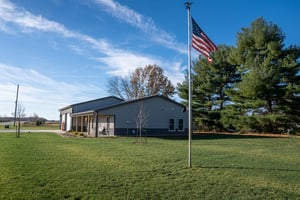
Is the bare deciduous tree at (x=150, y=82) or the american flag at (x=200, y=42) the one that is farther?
the bare deciduous tree at (x=150, y=82)

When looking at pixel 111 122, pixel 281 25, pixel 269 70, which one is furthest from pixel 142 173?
pixel 281 25

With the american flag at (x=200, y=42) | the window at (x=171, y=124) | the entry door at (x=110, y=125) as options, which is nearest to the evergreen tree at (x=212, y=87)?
the window at (x=171, y=124)

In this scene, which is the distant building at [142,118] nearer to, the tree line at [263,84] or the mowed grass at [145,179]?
the tree line at [263,84]

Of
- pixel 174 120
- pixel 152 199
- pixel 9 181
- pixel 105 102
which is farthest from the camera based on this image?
pixel 105 102

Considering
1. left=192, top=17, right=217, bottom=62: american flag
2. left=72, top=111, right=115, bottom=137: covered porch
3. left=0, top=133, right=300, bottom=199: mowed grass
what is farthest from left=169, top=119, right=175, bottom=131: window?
left=192, top=17, right=217, bottom=62: american flag

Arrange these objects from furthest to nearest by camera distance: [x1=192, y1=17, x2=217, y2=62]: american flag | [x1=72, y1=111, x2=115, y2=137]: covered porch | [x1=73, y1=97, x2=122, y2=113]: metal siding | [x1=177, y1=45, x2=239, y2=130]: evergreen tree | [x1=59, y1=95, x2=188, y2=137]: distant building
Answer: [x1=177, y1=45, x2=239, y2=130]: evergreen tree, [x1=73, y1=97, x2=122, y2=113]: metal siding, [x1=72, y1=111, x2=115, y2=137]: covered porch, [x1=59, y1=95, x2=188, y2=137]: distant building, [x1=192, y1=17, x2=217, y2=62]: american flag

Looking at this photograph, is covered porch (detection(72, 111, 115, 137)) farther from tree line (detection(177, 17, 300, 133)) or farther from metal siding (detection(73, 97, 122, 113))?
A: tree line (detection(177, 17, 300, 133))

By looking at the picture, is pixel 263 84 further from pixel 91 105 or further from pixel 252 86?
pixel 91 105

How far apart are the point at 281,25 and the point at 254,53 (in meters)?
3.78

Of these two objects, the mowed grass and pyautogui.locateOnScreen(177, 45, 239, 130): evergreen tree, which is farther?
pyautogui.locateOnScreen(177, 45, 239, 130): evergreen tree

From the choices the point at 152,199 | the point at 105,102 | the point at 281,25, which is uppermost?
the point at 281,25

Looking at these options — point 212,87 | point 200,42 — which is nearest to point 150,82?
point 212,87

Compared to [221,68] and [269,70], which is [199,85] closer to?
[221,68]

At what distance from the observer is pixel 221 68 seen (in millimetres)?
35094
